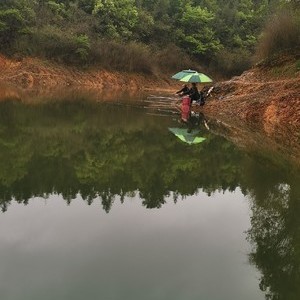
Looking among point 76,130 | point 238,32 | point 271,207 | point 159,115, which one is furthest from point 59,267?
point 238,32

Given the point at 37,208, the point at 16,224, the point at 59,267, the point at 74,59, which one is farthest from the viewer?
the point at 74,59

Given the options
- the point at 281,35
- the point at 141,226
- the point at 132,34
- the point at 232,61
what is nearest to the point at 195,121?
the point at 281,35

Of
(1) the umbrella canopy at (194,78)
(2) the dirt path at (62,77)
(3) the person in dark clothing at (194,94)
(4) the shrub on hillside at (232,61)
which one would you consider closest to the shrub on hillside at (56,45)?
(2) the dirt path at (62,77)

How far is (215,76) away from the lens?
180 feet

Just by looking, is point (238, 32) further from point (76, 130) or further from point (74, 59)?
point (76, 130)

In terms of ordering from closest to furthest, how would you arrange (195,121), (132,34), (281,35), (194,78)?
(195,121) < (194,78) < (281,35) < (132,34)

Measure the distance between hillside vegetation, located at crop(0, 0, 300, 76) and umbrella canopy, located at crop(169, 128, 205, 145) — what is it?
2686 centimetres

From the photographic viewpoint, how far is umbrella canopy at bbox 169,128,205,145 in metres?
14.7

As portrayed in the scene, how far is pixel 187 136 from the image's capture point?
610 inches

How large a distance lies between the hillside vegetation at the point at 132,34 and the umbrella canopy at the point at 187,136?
2686 centimetres

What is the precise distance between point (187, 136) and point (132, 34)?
38956 mm

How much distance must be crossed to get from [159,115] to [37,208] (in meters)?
14.0

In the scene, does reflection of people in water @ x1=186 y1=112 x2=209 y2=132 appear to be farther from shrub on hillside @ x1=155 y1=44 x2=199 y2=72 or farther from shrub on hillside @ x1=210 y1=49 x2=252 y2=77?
shrub on hillside @ x1=210 y1=49 x2=252 y2=77

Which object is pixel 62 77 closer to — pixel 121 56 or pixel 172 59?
pixel 121 56
